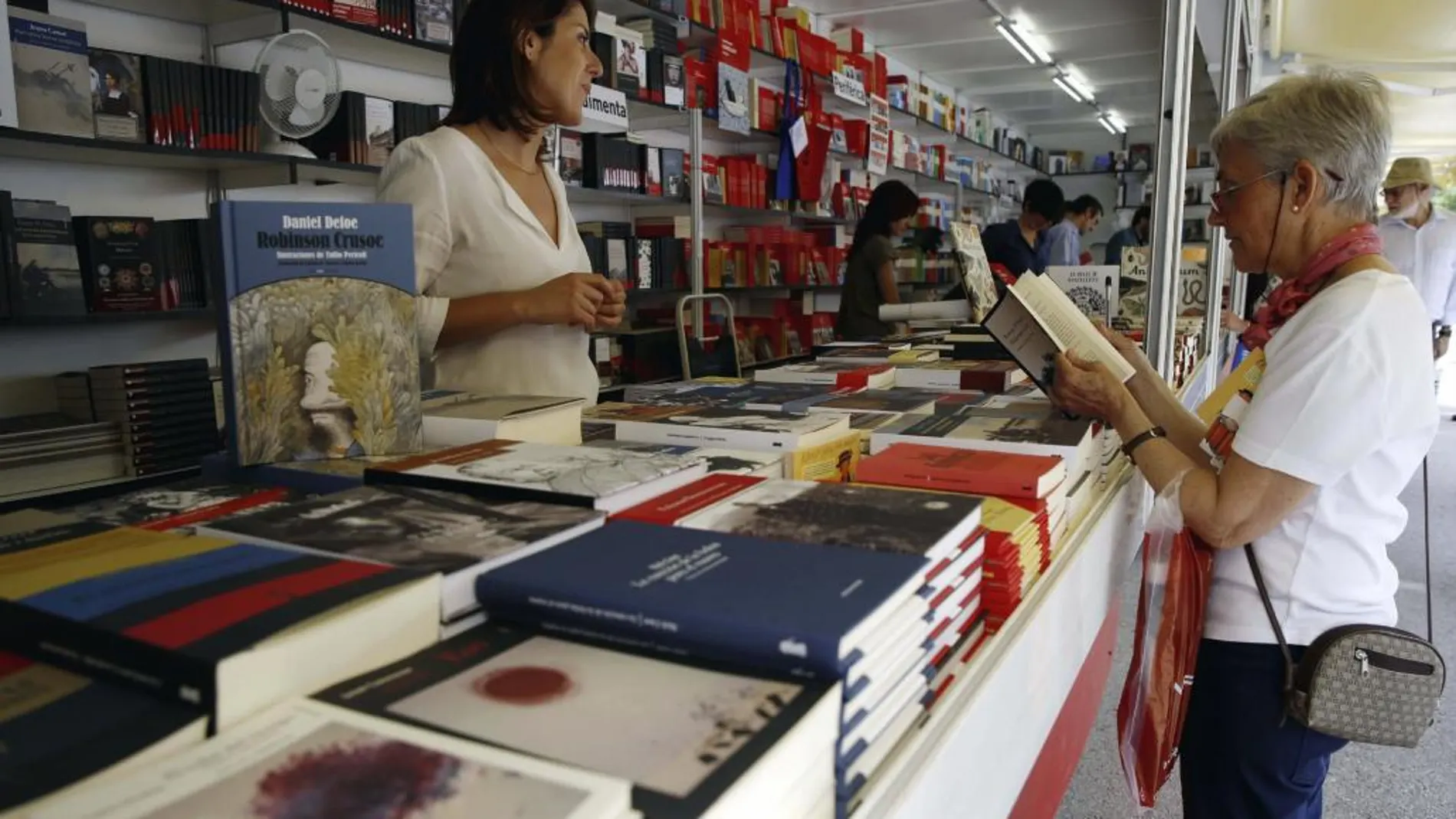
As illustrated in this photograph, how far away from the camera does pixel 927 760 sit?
67cm

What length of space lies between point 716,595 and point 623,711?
10 centimetres

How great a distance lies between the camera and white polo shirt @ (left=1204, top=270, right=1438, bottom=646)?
1202 mm

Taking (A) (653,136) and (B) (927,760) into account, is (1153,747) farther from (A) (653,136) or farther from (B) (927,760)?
(A) (653,136)

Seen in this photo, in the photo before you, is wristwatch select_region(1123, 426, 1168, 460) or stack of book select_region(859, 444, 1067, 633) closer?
stack of book select_region(859, 444, 1067, 633)

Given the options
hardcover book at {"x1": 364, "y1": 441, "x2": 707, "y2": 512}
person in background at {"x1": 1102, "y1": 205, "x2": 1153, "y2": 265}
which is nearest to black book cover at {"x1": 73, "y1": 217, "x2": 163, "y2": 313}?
hardcover book at {"x1": 364, "y1": 441, "x2": 707, "y2": 512}

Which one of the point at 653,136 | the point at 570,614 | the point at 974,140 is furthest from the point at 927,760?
the point at 974,140

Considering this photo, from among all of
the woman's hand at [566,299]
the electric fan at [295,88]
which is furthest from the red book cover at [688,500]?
the electric fan at [295,88]

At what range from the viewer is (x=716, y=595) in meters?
0.57

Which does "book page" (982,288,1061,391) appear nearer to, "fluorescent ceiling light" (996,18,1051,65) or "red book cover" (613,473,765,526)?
"red book cover" (613,473,765,526)

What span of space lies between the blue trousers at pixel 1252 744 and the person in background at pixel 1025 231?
3039mm

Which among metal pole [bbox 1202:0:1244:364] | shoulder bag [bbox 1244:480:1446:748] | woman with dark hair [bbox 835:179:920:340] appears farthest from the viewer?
woman with dark hair [bbox 835:179:920:340]

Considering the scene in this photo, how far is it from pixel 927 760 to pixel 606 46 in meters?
3.81

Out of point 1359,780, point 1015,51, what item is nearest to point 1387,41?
point 1015,51

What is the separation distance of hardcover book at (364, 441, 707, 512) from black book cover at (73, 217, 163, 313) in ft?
6.52
